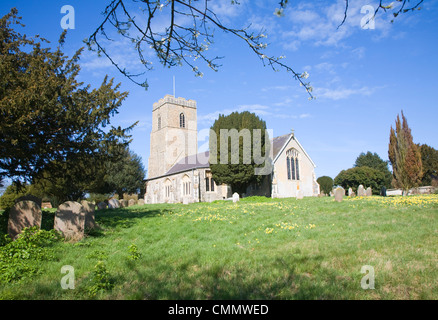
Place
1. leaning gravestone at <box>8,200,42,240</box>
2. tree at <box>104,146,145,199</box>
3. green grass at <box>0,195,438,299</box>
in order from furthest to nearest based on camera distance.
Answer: tree at <box>104,146,145,199</box> → leaning gravestone at <box>8,200,42,240</box> → green grass at <box>0,195,438,299</box>

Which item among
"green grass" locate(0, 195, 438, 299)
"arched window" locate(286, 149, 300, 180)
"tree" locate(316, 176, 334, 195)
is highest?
"arched window" locate(286, 149, 300, 180)

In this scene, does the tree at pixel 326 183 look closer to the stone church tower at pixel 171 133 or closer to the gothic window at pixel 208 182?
the gothic window at pixel 208 182

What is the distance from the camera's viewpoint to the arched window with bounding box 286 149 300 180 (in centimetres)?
3472

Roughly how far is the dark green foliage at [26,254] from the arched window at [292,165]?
3015cm

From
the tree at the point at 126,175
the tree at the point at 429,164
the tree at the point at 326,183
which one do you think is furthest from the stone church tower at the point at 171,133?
the tree at the point at 429,164

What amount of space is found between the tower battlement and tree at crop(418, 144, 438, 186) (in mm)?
41528

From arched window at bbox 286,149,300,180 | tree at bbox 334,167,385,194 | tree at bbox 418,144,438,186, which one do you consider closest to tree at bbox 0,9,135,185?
arched window at bbox 286,149,300,180

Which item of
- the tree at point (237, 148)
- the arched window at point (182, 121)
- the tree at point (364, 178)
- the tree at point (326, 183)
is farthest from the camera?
the arched window at point (182, 121)

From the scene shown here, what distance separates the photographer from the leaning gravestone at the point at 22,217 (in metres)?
7.22

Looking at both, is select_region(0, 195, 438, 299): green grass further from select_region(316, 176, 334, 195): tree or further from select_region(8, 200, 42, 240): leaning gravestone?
select_region(316, 176, 334, 195): tree

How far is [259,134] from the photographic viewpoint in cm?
2844
